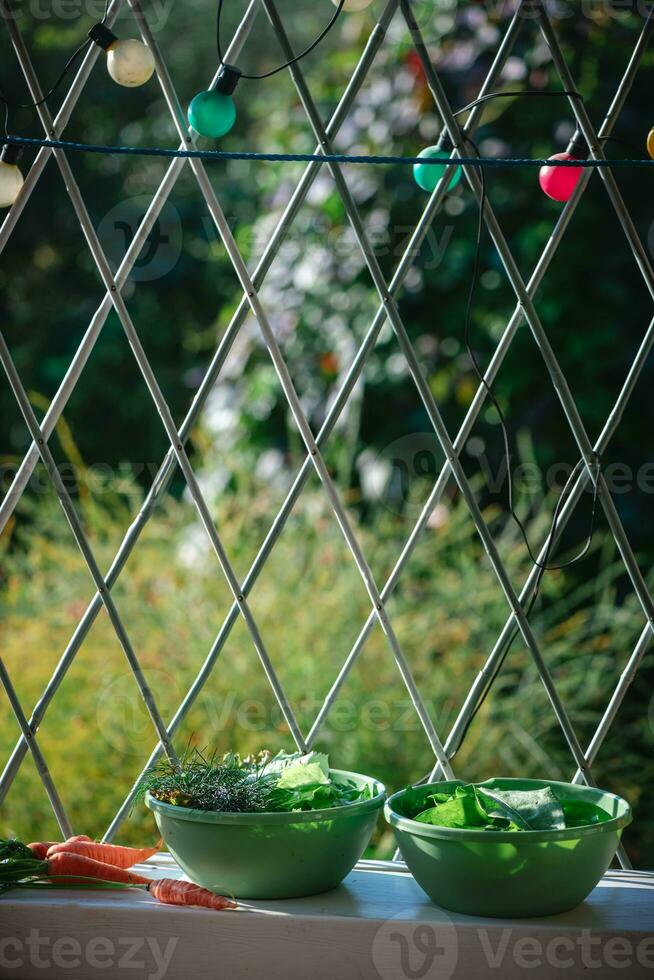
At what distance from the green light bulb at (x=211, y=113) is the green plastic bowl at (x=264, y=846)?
2.19 feet

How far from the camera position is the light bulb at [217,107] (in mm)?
980

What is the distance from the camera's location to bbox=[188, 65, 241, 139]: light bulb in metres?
0.98

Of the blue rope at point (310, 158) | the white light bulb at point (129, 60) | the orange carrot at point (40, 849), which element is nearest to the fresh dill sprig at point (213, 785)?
the orange carrot at point (40, 849)

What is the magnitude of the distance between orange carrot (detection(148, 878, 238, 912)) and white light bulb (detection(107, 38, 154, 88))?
0.80 metres

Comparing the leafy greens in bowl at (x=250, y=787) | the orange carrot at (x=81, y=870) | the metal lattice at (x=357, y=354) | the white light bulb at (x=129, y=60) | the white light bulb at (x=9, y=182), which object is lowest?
the orange carrot at (x=81, y=870)

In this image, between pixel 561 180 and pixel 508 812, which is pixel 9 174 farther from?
pixel 508 812

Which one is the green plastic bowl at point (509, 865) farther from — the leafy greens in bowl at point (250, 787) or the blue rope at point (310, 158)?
the blue rope at point (310, 158)

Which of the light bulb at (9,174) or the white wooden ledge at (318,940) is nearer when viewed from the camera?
the white wooden ledge at (318,940)

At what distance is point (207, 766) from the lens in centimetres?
103

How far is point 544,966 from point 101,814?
1305mm

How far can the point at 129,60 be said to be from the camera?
997 millimetres

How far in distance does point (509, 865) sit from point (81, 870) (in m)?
0.44

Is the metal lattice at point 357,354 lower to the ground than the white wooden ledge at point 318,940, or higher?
higher

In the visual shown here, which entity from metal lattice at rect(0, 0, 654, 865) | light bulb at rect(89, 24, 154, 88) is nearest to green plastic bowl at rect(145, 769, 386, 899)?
metal lattice at rect(0, 0, 654, 865)
